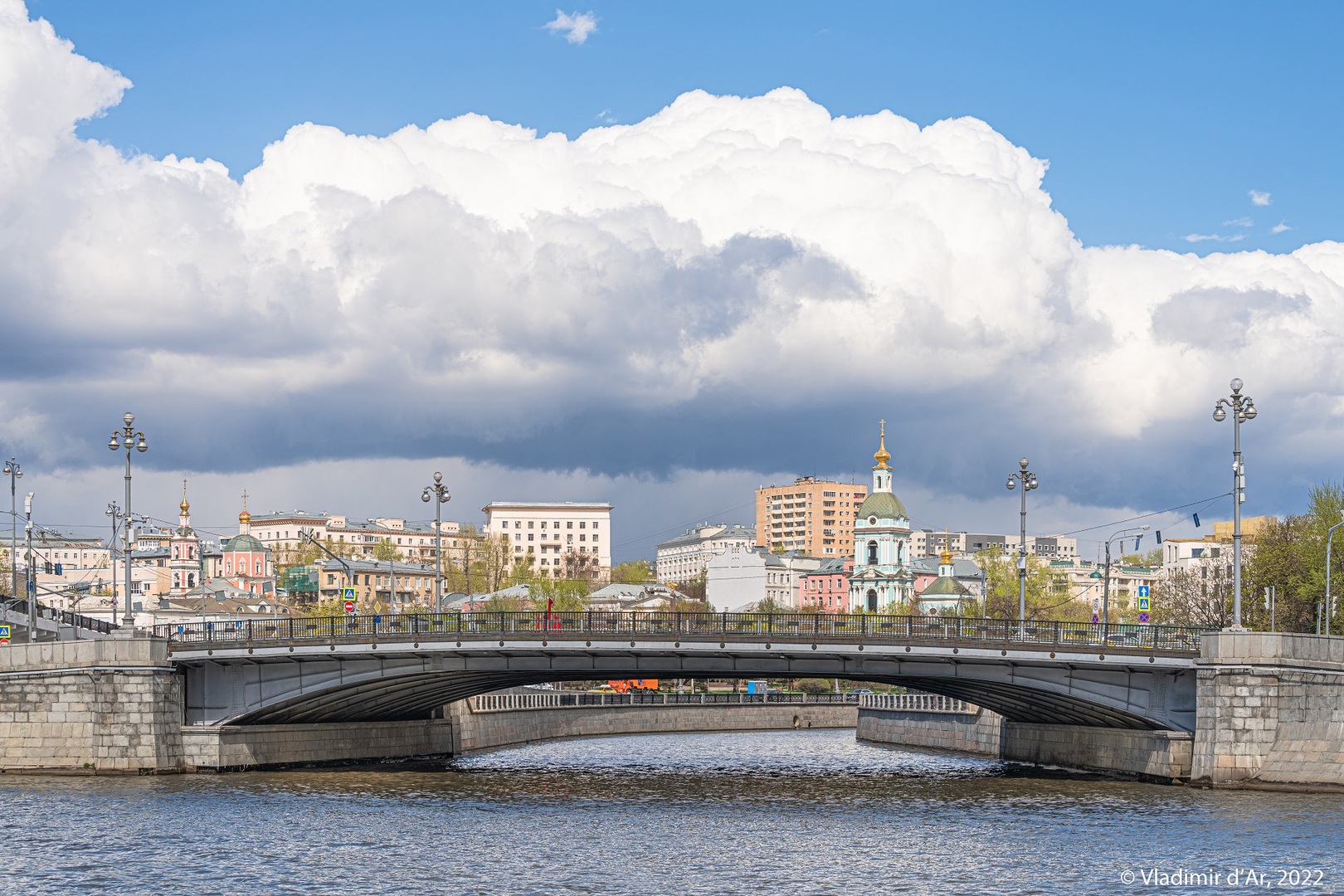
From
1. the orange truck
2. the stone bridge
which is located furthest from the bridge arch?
the orange truck

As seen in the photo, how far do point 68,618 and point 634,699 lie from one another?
54552 millimetres

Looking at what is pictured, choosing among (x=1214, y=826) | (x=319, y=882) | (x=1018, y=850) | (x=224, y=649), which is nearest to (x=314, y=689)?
(x=224, y=649)

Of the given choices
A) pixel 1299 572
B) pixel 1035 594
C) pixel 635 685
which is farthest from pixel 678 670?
pixel 1035 594

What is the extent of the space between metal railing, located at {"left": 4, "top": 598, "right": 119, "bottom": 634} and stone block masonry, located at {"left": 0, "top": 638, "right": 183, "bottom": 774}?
10.9m

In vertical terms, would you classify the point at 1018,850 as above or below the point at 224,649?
below

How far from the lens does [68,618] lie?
88.9m

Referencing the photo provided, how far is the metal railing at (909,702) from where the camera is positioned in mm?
100500

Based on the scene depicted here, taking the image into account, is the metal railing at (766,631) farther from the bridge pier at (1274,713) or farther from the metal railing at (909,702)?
the metal railing at (909,702)

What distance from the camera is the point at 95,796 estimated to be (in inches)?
2350

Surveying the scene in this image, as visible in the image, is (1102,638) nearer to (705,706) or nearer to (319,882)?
(319,882)

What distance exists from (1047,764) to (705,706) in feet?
186

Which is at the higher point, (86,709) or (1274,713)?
(1274,713)

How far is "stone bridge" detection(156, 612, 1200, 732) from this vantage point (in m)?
63.7

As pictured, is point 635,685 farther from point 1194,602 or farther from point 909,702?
point 909,702
